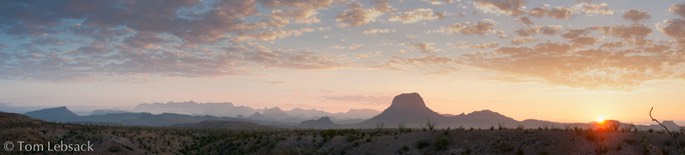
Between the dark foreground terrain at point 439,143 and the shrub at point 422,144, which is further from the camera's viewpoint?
the shrub at point 422,144

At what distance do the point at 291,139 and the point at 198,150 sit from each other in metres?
13.9

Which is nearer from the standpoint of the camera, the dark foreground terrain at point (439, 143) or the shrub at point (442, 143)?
the dark foreground terrain at point (439, 143)

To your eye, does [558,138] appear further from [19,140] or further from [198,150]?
[19,140]

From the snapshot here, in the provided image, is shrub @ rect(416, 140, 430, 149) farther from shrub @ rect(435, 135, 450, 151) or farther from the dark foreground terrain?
shrub @ rect(435, 135, 450, 151)

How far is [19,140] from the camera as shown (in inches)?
1684

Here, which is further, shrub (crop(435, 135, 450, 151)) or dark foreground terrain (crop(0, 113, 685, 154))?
shrub (crop(435, 135, 450, 151))

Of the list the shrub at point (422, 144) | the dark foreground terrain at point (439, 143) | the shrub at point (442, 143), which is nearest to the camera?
the dark foreground terrain at point (439, 143)

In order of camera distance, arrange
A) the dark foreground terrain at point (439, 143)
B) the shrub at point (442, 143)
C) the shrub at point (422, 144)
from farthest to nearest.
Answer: the shrub at point (422, 144), the shrub at point (442, 143), the dark foreground terrain at point (439, 143)

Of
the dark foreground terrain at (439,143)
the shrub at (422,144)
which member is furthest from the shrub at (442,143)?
the shrub at (422,144)

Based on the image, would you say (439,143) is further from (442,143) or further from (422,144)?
(422,144)

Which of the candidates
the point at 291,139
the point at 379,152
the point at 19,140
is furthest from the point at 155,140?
the point at 379,152

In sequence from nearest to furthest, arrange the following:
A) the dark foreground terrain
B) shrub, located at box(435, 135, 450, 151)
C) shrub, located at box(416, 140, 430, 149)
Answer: the dark foreground terrain → shrub, located at box(435, 135, 450, 151) → shrub, located at box(416, 140, 430, 149)

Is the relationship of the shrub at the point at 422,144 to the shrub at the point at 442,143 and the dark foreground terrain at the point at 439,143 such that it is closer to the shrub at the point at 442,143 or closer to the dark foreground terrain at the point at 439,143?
the dark foreground terrain at the point at 439,143

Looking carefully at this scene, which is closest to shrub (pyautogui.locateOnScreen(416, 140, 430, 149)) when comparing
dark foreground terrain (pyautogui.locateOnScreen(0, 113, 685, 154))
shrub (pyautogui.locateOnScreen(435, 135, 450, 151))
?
dark foreground terrain (pyautogui.locateOnScreen(0, 113, 685, 154))
